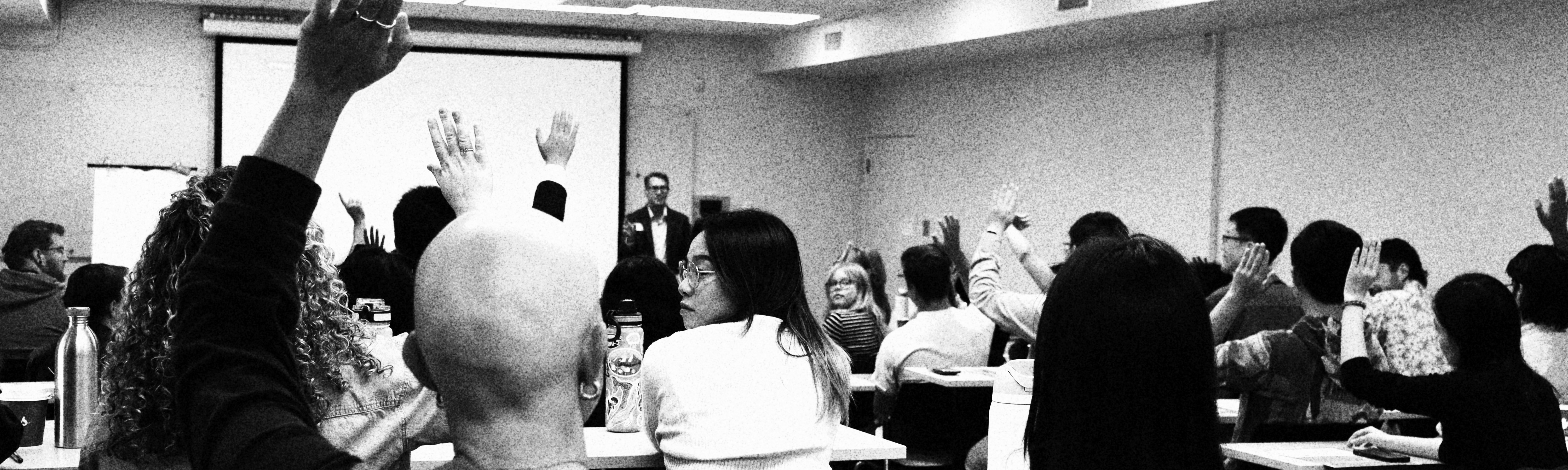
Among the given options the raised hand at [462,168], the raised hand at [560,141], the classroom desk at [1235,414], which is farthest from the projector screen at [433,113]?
the raised hand at [462,168]

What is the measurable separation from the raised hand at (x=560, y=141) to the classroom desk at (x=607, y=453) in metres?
0.83

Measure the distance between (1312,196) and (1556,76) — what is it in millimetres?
1453

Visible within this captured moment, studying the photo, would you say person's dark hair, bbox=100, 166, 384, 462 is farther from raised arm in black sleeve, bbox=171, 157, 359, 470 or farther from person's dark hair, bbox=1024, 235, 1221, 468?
person's dark hair, bbox=1024, 235, 1221, 468

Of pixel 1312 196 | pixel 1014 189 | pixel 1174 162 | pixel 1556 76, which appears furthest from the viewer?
pixel 1174 162

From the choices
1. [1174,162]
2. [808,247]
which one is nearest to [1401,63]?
[1174,162]

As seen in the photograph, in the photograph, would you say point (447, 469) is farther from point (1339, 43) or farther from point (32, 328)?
point (1339, 43)

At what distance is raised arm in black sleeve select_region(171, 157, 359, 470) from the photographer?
0.75 meters

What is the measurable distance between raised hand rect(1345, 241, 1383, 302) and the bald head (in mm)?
2885

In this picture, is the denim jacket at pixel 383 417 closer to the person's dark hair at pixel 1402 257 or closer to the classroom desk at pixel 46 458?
the classroom desk at pixel 46 458

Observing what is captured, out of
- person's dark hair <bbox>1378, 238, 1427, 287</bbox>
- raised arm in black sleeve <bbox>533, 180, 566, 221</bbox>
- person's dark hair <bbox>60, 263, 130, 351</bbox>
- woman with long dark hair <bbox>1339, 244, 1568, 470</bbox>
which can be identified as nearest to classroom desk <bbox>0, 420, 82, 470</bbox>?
person's dark hair <bbox>60, 263, 130, 351</bbox>

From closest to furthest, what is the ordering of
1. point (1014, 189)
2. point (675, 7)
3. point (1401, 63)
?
point (1014, 189) → point (1401, 63) → point (675, 7)

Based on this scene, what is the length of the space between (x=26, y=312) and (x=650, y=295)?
3107mm

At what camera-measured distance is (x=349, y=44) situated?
0.76 metres

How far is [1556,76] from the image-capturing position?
6176 mm
